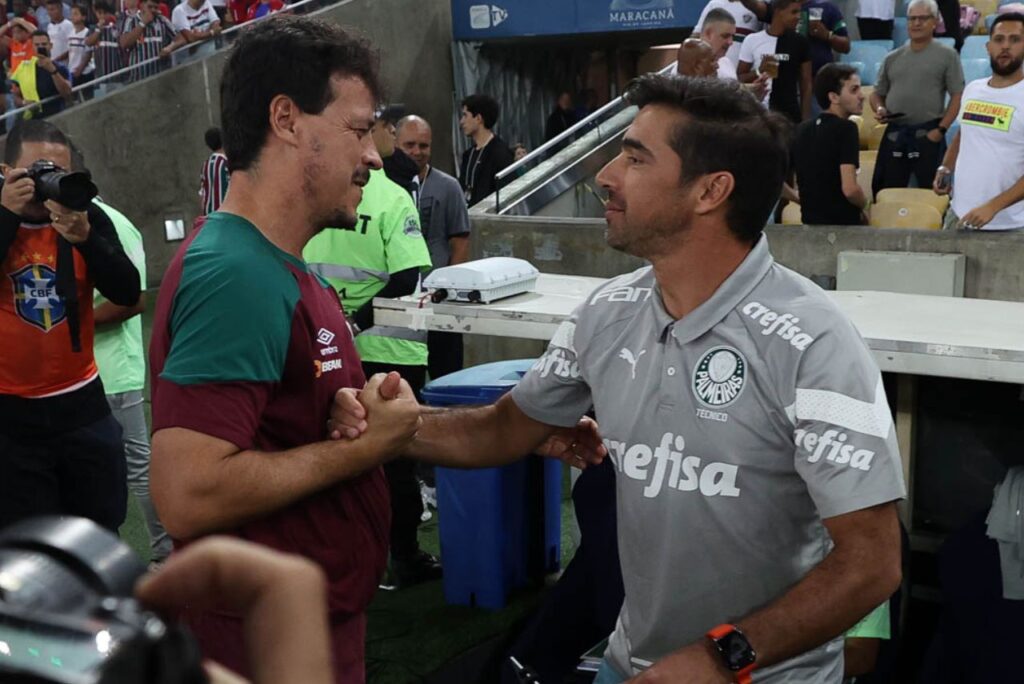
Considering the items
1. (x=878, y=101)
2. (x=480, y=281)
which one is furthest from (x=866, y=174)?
(x=480, y=281)

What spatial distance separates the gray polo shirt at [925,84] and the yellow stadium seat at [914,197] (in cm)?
64

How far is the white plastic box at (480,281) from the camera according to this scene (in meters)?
4.35

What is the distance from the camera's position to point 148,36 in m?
13.9

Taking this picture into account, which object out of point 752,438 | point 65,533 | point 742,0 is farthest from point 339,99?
point 742,0

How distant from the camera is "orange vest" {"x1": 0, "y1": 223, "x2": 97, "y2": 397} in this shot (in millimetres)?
3953

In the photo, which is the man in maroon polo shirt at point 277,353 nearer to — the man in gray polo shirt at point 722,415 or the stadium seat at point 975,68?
the man in gray polo shirt at point 722,415

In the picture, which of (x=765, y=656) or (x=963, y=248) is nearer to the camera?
→ (x=765, y=656)

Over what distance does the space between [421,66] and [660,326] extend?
46.1 feet

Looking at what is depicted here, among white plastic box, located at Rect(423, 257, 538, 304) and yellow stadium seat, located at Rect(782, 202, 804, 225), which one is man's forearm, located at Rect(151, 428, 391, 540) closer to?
white plastic box, located at Rect(423, 257, 538, 304)

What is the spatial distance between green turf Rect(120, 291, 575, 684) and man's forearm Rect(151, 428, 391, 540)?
2213 millimetres

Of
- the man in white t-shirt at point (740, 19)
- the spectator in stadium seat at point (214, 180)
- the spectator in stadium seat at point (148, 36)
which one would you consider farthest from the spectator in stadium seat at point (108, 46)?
the man in white t-shirt at point (740, 19)

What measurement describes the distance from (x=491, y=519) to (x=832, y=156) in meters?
3.82

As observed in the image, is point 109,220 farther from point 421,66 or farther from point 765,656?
point 421,66

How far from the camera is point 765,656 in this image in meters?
1.93
